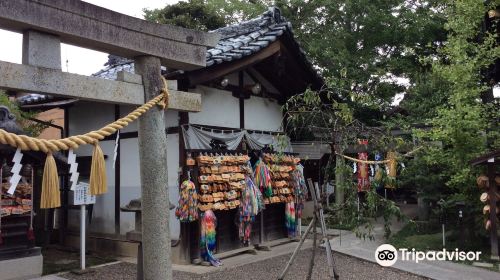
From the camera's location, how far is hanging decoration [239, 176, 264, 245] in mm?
9227

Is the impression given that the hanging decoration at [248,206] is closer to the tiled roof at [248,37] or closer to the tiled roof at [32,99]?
the tiled roof at [248,37]

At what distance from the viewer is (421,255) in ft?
31.3

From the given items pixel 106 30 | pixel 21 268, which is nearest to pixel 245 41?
pixel 106 30

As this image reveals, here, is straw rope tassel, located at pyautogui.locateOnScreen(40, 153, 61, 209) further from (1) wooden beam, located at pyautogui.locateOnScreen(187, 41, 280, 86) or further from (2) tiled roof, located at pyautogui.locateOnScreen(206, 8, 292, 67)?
(1) wooden beam, located at pyautogui.locateOnScreen(187, 41, 280, 86)

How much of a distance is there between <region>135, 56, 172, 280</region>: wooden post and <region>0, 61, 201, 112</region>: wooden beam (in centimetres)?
19

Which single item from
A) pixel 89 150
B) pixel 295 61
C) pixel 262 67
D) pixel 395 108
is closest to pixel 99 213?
pixel 89 150

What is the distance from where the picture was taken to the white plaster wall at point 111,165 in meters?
8.94

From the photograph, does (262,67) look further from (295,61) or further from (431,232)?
(431,232)

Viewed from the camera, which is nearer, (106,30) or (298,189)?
(106,30)

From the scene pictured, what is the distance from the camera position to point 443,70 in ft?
32.2

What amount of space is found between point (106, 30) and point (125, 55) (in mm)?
468

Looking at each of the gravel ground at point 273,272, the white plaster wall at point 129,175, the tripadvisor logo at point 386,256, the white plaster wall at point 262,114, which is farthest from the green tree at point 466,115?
the white plaster wall at point 129,175

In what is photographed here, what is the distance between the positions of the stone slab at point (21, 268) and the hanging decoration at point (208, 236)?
3192mm

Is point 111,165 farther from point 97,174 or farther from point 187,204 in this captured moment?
point 97,174
